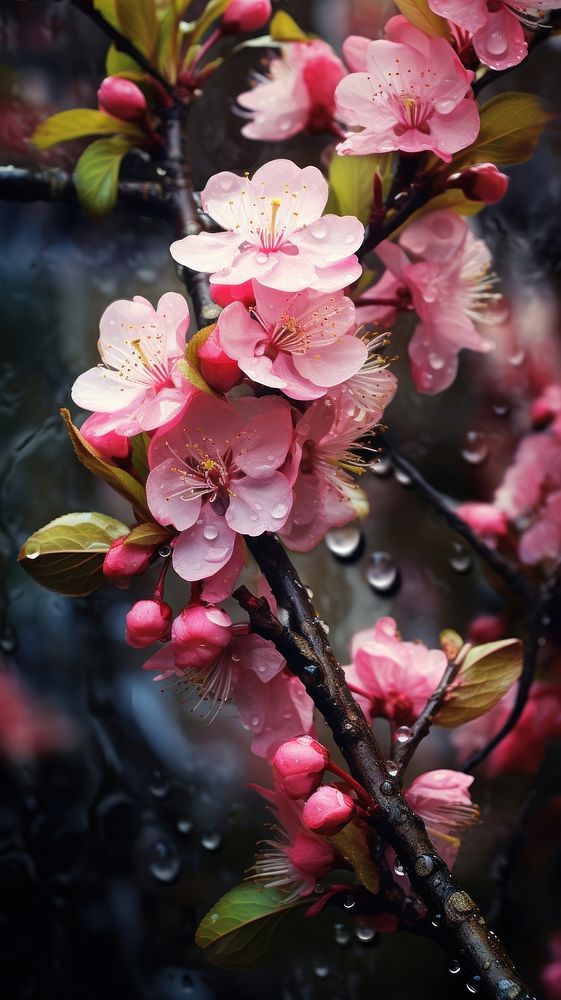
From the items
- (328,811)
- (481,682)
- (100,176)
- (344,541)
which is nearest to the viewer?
(328,811)

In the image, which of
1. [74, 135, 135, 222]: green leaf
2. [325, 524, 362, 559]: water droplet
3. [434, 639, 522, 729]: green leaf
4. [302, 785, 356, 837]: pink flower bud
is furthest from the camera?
[325, 524, 362, 559]: water droplet

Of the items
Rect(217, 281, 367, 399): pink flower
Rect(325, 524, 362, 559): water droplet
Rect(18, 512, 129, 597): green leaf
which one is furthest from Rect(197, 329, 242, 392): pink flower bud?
Rect(325, 524, 362, 559): water droplet

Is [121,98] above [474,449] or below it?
above

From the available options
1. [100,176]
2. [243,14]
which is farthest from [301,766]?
[243,14]

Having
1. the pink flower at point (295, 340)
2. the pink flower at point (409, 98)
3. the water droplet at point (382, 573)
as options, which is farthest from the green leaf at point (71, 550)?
the water droplet at point (382, 573)

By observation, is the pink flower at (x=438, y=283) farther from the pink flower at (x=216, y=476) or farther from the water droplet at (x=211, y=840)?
the water droplet at (x=211, y=840)

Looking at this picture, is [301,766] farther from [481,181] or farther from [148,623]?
[481,181]

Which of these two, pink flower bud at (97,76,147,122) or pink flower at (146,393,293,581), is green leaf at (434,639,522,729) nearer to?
pink flower at (146,393,293,581)
